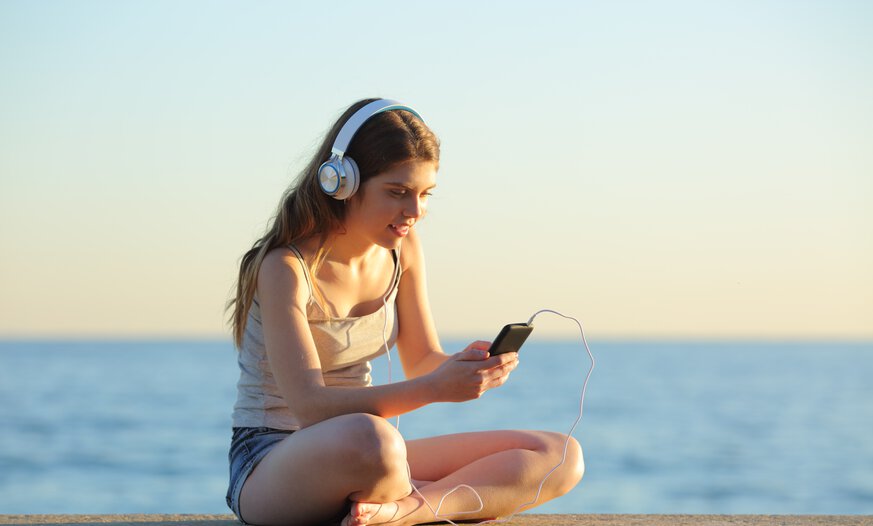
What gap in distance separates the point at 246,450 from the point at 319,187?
843mm

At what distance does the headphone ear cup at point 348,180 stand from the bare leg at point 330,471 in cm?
69

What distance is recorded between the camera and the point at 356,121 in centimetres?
320

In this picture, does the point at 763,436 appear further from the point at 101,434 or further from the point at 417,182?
the point at 417,182

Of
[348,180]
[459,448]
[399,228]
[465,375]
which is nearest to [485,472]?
[459,448]

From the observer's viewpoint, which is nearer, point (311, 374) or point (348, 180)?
point (311, 374)

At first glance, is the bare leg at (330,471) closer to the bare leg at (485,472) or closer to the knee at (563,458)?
the bare leg at (485,472)

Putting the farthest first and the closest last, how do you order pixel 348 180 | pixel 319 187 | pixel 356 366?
pixel 356 366
pixel 319 187
pixel 348 180

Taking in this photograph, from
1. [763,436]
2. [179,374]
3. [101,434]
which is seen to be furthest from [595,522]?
[179,374]

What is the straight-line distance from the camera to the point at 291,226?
10.6 feet

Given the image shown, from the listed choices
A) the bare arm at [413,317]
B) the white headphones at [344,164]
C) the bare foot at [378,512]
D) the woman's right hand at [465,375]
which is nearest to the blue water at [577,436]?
the bare arm at [413,317]

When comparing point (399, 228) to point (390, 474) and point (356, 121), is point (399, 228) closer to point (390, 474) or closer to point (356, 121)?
point (356, 121)

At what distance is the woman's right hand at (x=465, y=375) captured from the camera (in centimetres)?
285

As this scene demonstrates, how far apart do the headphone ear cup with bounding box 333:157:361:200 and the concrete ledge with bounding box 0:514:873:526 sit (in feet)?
3.58

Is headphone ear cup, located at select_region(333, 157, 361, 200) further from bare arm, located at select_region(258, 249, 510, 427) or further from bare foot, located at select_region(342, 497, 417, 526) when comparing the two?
bare foot, located at select_region(342, 497, 417, 526)
